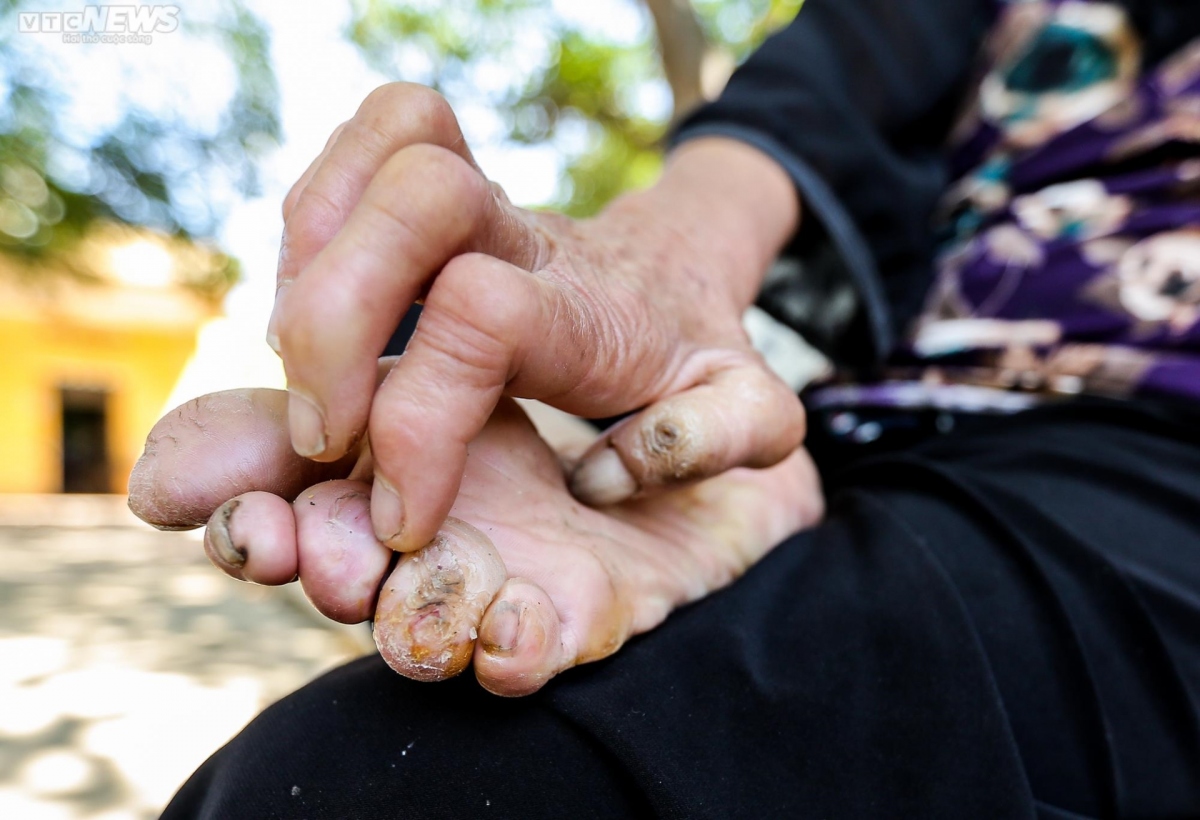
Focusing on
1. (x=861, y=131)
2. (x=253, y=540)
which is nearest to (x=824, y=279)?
(x=861, y=131)

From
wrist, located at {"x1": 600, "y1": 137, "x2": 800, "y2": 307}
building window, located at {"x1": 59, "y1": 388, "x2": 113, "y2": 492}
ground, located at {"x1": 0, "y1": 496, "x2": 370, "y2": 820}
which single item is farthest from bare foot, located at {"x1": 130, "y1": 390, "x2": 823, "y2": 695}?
building window, located at {"x1": 59, "y1": 388, "x2": 113, "y2": 492}

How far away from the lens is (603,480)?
20.7 inches

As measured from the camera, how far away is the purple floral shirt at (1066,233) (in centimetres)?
71

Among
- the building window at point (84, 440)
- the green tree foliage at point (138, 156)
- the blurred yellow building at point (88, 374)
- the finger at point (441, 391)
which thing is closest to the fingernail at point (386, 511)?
the finger at point (441, 391)

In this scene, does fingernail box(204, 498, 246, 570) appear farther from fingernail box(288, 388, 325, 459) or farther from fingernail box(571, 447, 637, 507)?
fingernail box(571, 447, 637, 507)

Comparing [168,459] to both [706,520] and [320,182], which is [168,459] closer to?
[320,182]

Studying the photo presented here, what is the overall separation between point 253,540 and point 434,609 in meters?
0.10

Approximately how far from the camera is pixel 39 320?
26.8ft

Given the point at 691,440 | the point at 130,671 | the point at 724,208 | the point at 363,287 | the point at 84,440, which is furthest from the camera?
the point at 84,440

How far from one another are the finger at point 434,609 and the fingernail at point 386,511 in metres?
0.02

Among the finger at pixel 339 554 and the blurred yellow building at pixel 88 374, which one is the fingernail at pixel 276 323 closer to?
the finger at pixel 339 554

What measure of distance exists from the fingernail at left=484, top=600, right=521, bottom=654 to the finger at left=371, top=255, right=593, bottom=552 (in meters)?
0.05

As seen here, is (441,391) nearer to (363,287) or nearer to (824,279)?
(363,287)

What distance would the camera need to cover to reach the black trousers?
0.39 m
